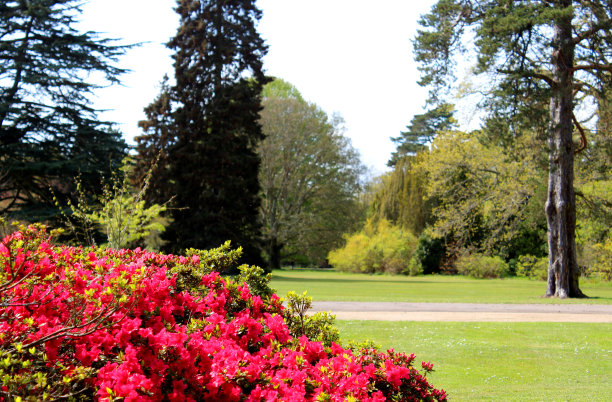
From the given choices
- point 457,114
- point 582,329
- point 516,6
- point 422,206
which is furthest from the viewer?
point 422,206

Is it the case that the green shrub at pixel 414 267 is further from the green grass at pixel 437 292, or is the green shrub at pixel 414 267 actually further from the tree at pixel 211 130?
the tree at pixel 211 130

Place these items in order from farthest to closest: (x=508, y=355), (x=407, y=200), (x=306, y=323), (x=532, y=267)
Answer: (x=407, y=200) → (x=532, y=267) → (x=508, y=355) → (x=306, y=323)

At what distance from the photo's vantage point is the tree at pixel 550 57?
16.9 meters

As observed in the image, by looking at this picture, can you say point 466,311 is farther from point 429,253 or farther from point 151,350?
point 429,253

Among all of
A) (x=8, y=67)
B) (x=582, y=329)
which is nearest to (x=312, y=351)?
(x=582, y=329)

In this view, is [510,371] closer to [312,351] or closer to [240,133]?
[312,351]

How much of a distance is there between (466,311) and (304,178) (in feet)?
→ 102

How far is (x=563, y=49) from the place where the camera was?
17438 mm

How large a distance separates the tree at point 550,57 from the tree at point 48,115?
15.4m

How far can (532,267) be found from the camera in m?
32.7

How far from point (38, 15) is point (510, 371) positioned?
2651 centimetres

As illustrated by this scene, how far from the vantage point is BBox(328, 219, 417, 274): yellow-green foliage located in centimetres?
3862

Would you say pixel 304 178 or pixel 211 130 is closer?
pixel 211 130

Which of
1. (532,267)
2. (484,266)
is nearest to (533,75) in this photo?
(532,267)
